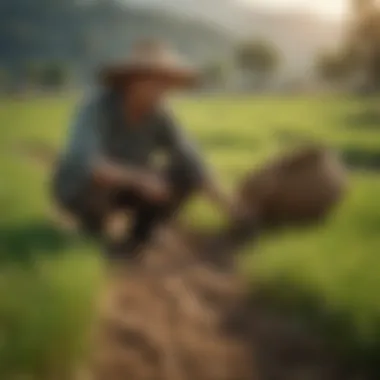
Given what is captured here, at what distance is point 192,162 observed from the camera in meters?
1.24

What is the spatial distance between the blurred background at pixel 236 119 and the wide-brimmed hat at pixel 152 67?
0.02 m

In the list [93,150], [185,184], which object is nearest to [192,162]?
[185,184]

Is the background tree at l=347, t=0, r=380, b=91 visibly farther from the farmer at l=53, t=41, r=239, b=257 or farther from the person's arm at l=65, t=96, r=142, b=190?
the person's arm at l=65, t=96, r=142, b=190

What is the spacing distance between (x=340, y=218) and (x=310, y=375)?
239 mm

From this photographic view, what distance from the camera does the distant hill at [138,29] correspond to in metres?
1.23

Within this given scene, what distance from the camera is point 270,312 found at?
122 centimetres

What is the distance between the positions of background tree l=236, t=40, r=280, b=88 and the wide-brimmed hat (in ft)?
0.25

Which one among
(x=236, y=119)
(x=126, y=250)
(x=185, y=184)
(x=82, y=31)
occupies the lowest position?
(x=126, y=250)

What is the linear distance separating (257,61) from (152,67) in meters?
0.16

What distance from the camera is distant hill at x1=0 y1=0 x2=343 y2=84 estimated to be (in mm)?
1231

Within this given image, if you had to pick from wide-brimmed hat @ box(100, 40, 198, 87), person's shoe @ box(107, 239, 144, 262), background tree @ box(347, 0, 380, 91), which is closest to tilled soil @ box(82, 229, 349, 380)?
person's shoe @ box(107, 239, 144, 262)

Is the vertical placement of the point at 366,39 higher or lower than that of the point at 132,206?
higher

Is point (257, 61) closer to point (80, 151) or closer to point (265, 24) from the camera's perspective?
point (265, 24)

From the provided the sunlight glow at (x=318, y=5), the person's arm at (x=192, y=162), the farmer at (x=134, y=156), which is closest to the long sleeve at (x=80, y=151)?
the farmer at (x=134, y=156)
